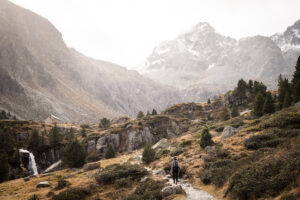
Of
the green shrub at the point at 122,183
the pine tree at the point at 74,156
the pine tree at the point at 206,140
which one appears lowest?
the pine tree at the point at 74,156

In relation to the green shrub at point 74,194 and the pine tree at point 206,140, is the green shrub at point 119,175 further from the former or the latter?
the pine tree at point 206,140

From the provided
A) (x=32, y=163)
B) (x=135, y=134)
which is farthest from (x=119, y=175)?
(x=135, y=134)

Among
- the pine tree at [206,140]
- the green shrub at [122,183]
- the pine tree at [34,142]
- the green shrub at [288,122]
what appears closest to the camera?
the green shrub at [122,183]

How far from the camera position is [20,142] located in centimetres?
6619

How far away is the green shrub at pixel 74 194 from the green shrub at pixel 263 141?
65.5ft

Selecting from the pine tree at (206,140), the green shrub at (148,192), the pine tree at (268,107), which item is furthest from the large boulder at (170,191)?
the pine tree at (268,107)

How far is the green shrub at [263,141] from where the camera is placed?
18969 millimetres

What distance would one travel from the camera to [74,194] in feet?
53.9

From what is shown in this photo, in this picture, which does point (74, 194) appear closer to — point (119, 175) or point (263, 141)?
point (119, 175)

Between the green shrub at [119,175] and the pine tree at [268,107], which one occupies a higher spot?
the pine tree at [268,107]

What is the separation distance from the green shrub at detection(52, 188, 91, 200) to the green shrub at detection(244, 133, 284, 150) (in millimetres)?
19968

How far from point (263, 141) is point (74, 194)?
2232 cm

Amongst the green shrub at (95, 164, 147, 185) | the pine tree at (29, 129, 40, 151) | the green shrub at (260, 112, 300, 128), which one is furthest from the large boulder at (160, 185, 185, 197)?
the pine tree at (29, 129, 40, 151)

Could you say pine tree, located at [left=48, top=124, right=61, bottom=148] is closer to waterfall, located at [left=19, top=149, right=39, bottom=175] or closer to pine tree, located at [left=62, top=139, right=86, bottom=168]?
waterfall, located at [left=19, top=149, right=39, bottom=175]
